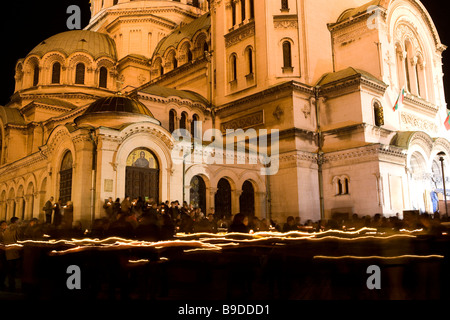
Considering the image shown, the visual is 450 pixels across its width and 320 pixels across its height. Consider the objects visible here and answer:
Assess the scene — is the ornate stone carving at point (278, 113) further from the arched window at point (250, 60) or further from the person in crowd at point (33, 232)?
the person in crowd at point (33, 232)

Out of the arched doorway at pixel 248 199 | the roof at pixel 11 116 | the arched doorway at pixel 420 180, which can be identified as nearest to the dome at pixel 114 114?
the arched doorway at pixel 248 199

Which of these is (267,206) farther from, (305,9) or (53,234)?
(53,234)

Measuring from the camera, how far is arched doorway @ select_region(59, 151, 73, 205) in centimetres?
1923

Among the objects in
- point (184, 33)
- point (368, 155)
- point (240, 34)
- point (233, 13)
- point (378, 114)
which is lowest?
point (368, 155)

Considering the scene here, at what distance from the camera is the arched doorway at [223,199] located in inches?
920

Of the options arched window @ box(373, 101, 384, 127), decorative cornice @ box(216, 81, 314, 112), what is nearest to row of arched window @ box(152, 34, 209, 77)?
decorative cornice @ box(216, 81, 314, 112)

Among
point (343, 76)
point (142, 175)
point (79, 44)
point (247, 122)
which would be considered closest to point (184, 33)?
point (79, 44)

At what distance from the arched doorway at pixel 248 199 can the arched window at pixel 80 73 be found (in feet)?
67.9

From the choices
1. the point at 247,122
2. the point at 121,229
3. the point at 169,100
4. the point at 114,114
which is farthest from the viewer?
the point at 247,122

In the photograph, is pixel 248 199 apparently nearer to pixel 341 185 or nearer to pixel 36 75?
pixel 341 185

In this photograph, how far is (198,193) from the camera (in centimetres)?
2211

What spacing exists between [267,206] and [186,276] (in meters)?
14.8

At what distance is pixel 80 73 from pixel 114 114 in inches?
786

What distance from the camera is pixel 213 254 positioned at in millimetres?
8266
